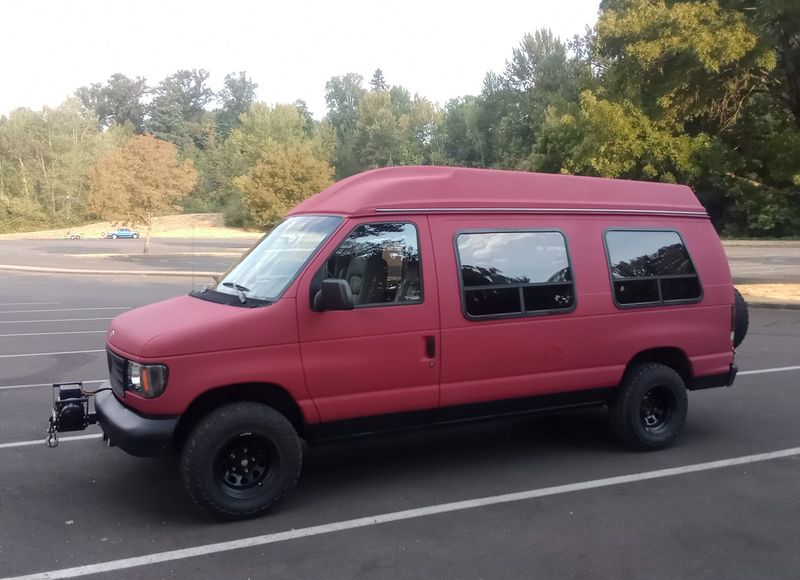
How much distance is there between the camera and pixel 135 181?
130ft

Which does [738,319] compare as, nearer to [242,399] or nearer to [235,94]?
[242,399]

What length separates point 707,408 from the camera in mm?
8117

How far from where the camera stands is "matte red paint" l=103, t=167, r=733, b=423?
16.6 ft

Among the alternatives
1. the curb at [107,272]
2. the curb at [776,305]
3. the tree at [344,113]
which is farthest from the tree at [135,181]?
Result: the tree at [344,113]

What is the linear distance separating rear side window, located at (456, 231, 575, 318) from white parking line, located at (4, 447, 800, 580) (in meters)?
1.32

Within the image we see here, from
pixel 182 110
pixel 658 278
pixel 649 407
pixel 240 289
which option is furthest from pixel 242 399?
pixel 182 110

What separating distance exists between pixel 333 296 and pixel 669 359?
3337mm

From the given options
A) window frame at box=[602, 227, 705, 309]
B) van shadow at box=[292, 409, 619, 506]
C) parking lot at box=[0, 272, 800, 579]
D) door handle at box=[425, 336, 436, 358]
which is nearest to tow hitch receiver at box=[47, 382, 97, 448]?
parking lot at box=[0, 272, 800, 579]

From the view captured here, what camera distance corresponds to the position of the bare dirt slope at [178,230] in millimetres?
70000

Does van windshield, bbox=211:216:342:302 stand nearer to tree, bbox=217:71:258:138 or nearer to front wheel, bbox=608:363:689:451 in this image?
front wheel, bbox=608:363:689:451

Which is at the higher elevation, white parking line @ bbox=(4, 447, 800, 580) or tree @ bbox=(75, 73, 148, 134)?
tree @ bbox=(75, 73, 148, 134)

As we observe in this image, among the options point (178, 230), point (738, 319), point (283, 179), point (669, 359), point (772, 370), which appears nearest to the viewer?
point (669, 359)

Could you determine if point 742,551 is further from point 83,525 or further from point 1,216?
point 1,216

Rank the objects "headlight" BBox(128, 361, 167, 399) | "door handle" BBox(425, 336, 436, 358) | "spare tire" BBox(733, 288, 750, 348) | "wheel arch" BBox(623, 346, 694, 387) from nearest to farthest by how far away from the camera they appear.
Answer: "headlight" BBox(128, 361, 167, 399)
"door handle" BBox(425, 336, 436, 358)
"wheel arch" BBox(623, 346, 694, 387)
"spare tire" BBox(733, 288, 750, 348)
